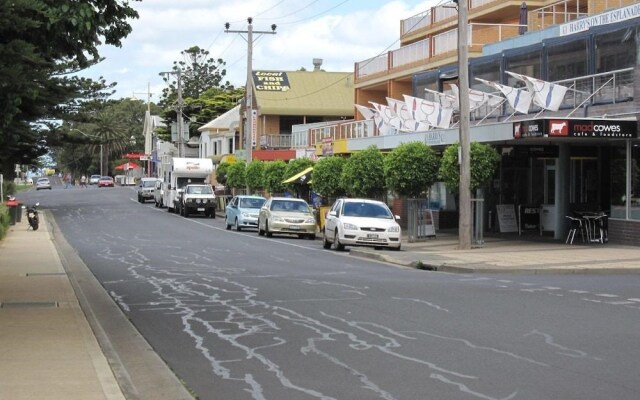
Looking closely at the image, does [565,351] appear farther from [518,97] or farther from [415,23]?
[415,23]

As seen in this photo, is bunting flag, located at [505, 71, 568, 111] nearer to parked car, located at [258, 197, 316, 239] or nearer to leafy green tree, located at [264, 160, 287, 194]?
parked car, located at [258, 197, 316, 239]

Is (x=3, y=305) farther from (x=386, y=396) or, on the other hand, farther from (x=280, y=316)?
(x=386, y=396)

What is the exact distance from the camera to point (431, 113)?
3481 cm

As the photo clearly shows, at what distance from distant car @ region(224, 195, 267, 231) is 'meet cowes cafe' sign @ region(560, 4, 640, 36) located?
50.6 ft

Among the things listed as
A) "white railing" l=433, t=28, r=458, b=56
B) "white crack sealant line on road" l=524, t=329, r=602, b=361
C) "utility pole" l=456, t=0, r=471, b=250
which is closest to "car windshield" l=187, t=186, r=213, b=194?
"white railing" l=433, t=28, r=458, b=56

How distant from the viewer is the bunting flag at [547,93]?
94.0 feet

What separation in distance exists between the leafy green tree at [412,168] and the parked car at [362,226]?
76.4 inches

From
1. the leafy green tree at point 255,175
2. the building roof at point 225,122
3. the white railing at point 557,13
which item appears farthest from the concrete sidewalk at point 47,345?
the building roof at point 225,122

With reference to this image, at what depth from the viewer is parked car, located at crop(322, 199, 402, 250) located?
27812mm

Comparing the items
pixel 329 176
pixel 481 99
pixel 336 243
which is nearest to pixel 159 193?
pixel 329 176

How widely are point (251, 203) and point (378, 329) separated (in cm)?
2996

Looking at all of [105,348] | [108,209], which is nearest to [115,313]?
[105,348]

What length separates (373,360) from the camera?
9766mm

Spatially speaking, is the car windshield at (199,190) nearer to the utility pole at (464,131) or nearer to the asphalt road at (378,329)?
the utility pole at (464,131)
